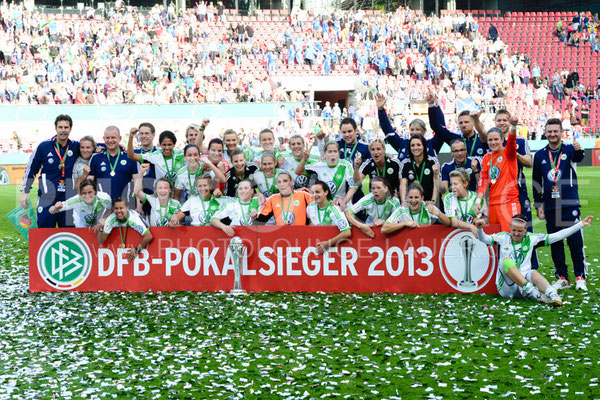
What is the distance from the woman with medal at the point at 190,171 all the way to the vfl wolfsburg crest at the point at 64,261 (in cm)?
141

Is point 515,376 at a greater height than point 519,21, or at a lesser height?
lesser

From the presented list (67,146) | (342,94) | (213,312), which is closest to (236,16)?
(342,94)

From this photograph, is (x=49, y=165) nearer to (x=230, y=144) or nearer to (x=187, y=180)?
(x=187, y=180)

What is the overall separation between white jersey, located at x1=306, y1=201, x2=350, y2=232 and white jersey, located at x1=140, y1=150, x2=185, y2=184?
1.97 metres

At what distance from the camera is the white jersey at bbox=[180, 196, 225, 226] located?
31.5 feet

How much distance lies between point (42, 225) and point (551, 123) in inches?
261

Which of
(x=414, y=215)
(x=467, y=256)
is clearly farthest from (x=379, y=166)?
(x=467, y=256)

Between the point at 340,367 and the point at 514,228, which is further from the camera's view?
the point at 514,228

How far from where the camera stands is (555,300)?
821 cm

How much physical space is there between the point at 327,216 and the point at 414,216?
3.42 ft

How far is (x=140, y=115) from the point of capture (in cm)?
3275

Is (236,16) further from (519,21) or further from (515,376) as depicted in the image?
(515,376)

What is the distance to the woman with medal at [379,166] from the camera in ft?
31.7

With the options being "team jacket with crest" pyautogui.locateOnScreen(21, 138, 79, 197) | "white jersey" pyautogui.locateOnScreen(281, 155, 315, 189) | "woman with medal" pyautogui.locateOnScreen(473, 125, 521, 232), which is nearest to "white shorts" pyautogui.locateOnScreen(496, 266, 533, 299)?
"woman with medal" pyautogui.locateOnScreen(473, 125, 521, 232)
